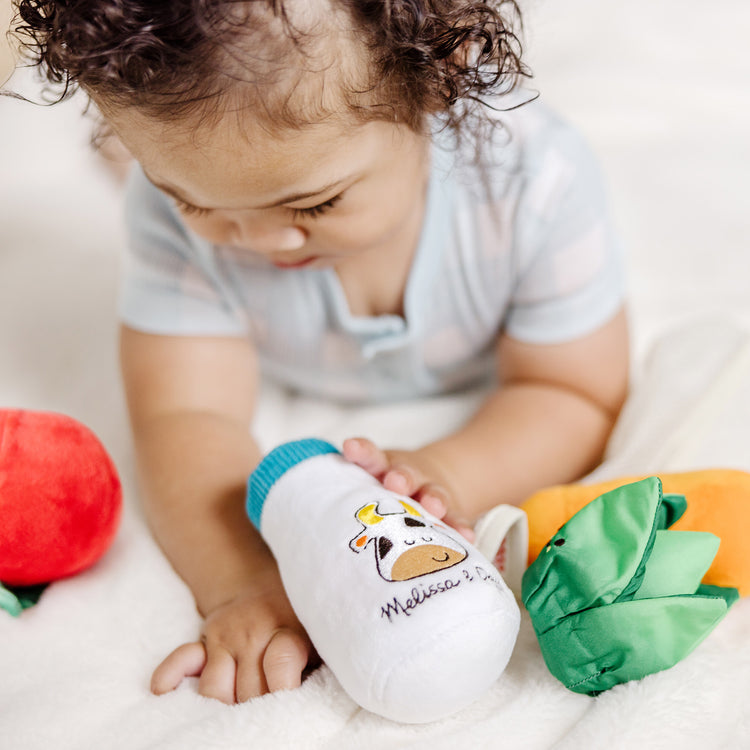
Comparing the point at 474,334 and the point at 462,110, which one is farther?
the point at 474,334

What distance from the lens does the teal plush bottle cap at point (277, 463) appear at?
64 cm

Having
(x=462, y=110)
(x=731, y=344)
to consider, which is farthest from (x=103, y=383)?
(x=731, y=344)

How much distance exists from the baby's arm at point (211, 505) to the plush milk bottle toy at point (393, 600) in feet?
0.25

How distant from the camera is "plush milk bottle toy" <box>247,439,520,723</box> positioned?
0.50 meters

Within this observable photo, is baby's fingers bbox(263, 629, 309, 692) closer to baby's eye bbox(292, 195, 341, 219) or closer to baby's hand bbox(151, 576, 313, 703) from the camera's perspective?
baby's hand bbox(151, 576, 313, 703)

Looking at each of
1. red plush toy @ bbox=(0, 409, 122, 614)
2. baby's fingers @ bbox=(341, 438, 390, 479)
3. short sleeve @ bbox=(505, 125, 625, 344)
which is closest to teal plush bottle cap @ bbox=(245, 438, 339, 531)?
baby's fingers @ bbox=(341, 438, 390, 479)

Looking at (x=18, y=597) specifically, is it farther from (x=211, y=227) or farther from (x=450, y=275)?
(x=450, y=275)

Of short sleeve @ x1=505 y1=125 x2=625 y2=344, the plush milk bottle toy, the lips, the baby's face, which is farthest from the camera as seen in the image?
short sleeve @ x1=505 y1=125 x2=625 y2=344

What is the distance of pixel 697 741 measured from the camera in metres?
0.52

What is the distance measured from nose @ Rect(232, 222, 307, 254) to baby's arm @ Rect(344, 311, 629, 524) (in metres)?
0.19

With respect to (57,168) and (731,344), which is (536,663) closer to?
(731,344)

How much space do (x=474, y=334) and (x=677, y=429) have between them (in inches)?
10.0

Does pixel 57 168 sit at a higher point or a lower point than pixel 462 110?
lower

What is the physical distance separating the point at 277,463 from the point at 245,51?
278 mm
